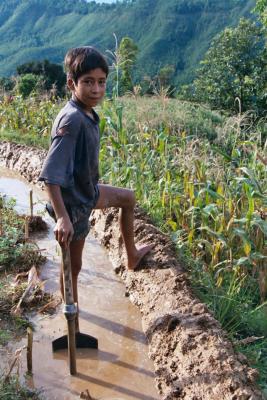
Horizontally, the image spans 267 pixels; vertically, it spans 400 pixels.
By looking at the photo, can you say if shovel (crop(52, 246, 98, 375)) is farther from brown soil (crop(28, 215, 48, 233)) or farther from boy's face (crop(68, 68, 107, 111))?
brown soil (crop(28, 215, 48, 233))

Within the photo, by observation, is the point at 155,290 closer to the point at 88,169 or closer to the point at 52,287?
the point at 52,287

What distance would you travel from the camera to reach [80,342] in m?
2.69

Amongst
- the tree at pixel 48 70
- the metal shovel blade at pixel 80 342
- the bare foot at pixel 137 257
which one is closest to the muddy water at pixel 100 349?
the metal shovel blade at pixel 80 342

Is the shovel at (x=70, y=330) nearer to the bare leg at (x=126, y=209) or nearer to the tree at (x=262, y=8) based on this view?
the bare leg at (x=126, y=209)

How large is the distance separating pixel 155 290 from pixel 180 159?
4.61 feet

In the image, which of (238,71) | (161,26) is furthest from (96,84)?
(161,26)

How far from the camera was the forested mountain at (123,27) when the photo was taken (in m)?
60.2

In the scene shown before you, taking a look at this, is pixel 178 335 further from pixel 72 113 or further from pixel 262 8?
pixel 262 8

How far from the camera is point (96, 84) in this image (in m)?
2.30

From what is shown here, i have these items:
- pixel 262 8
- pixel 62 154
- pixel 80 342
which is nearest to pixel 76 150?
pixel 62 154

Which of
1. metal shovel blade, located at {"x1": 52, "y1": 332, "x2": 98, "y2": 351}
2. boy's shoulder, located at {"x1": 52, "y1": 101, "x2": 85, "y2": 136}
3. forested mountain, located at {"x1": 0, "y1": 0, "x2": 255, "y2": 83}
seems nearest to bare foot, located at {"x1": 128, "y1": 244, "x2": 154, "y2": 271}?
metal shovel blade, located at {"x1": 52, "y1": 332, "x2": 98, "y2": 351}

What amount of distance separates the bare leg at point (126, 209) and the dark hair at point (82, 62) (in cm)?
70

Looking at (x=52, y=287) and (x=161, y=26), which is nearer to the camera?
(x=52, y=287)

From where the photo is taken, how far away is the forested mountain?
60219 mm
